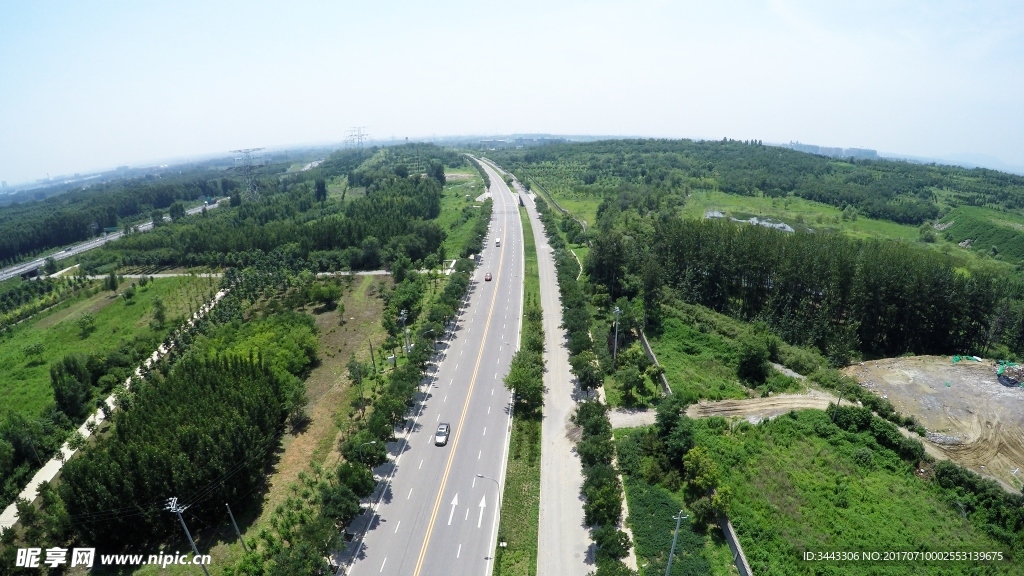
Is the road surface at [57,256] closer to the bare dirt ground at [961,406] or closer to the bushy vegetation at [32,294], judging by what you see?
the bushy vegetation at [32,294]

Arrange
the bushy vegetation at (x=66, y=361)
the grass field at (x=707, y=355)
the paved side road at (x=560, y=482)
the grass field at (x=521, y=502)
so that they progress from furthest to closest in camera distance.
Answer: the grass field at (x=707, y=355)
the bushy vegetation at (x=66, y=361)
the paved side road at (x=560, y=482)
the grass field at (x=521, y=502)

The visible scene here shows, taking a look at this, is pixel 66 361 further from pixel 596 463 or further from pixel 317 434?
pixel 596 463

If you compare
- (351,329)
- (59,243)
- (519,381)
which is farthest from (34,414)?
(59,243)

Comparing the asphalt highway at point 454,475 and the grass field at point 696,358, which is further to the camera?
the grass field at point 696,358

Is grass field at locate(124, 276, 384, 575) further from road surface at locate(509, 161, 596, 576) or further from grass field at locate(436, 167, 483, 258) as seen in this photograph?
grass field at locate(436, 167, 483, 258)

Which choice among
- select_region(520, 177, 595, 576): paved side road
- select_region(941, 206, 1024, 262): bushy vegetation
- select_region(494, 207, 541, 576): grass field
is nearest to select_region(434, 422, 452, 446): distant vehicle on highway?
select_region(494, 207, 541, 576): grass field

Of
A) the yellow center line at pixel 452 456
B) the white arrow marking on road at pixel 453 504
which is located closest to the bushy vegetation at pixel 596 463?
the white arrow marking on road at pixel 453 504

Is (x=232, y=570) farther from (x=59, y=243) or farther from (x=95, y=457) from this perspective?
(x=59, y=243)
